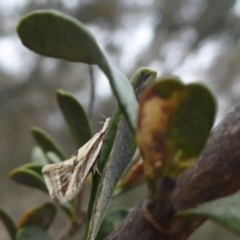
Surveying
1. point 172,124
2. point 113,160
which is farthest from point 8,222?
point 172,124

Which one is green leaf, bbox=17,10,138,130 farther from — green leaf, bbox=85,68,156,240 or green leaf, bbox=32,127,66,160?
green leaf, bbox=32,127,66,160

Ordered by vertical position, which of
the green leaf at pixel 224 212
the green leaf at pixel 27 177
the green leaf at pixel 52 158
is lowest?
the green leaf at pixel 224 212

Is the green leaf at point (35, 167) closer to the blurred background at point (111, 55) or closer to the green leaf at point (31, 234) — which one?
the green leaf at point (31, 234)

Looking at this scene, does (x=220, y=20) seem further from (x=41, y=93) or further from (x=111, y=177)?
(x=111, y=177)

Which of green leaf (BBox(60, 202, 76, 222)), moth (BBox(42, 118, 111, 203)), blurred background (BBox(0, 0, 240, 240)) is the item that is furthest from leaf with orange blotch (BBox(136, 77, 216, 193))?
blurred background (BBox(0, 0, 240, 240))

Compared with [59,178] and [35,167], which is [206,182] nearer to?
[59,178]

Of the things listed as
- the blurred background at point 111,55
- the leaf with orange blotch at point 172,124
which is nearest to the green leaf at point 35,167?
the leaf with orange blotch at point 172,124
